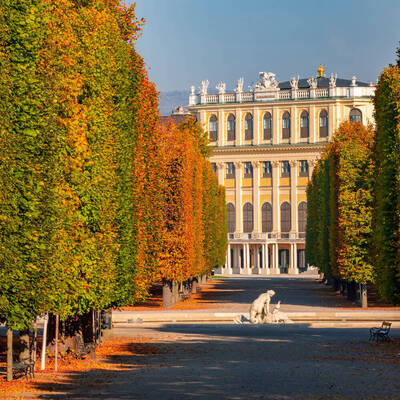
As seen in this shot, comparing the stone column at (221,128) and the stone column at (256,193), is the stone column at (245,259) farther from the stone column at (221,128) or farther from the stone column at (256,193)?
the stone column at (221,128)

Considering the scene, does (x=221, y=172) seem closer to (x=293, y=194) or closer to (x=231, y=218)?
(x=231, y=218)

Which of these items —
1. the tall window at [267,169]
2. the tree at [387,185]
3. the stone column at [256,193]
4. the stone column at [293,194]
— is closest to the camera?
the tree at [387,185]

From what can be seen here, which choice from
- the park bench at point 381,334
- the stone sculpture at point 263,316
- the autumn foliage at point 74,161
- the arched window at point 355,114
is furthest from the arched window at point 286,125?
the park bench at point 381,334

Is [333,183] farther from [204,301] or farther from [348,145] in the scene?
[204,301]

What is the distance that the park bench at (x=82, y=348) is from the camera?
29.6m

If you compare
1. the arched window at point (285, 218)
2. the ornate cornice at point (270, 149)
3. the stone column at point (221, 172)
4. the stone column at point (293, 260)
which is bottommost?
the stone column at point (293, 260)

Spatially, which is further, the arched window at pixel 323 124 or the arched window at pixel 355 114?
the arched window at pixel 323 124

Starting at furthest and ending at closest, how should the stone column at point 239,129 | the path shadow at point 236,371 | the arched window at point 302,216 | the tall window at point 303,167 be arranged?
the stone column at point 239,129 < the tall window at point 303,167 < the arched window at point 302,216 < the path shadow at point 236,371

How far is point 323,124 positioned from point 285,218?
1318cm

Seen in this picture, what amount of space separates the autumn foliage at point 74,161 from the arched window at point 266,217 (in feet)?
300

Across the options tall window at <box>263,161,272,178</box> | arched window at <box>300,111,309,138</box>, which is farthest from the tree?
tall window at <box>263,161,272,178</box>

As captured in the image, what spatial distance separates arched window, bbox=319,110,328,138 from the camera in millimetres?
134250

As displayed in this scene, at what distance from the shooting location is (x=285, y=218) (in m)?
135

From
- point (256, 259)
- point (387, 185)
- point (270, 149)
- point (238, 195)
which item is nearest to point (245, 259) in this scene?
point (256, 259)
